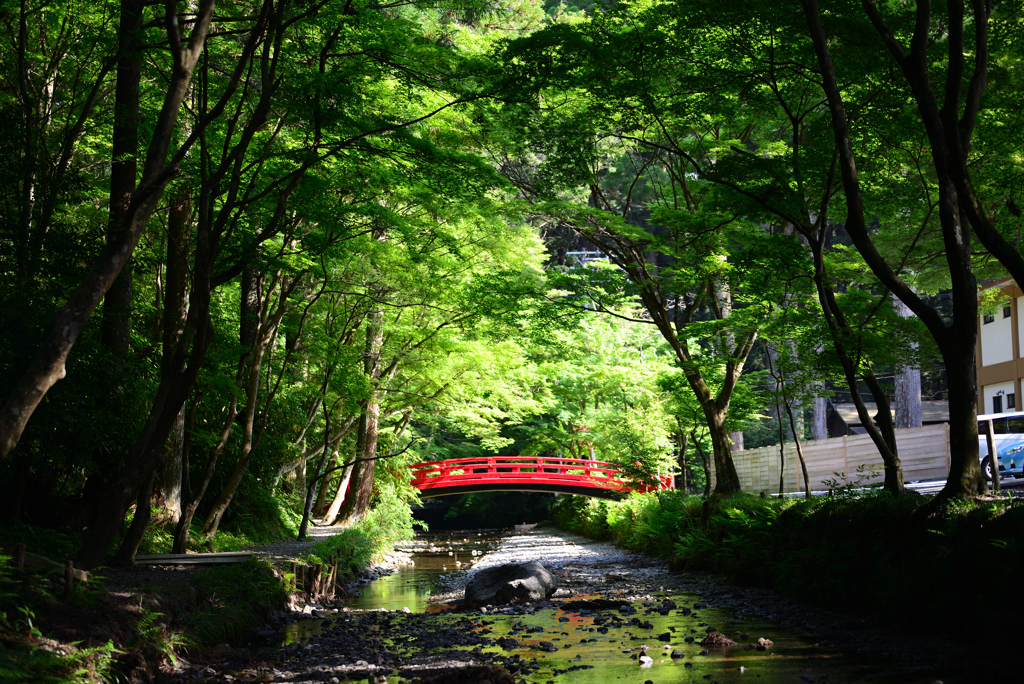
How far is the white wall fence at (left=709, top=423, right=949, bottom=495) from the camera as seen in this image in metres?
17.0

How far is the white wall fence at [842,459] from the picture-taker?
17.0 metres

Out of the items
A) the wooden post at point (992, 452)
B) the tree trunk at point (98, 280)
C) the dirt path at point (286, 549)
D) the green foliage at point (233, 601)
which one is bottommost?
the dirt path at point (286, 549)

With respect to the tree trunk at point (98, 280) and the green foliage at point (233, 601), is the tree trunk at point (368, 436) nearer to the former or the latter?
the green foliage at point (233, 601)

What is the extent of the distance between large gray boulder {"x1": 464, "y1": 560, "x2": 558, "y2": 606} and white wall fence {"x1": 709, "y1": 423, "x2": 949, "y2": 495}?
7.14 meters

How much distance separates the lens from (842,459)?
731 inches

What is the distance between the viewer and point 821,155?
340 inches

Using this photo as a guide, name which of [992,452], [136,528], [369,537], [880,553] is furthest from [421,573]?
[992,452]

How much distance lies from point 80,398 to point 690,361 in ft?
28.0

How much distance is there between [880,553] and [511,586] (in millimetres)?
4329

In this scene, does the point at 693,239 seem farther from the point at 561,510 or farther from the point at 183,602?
the point at 561,510

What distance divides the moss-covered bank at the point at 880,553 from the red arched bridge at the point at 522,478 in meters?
8.14

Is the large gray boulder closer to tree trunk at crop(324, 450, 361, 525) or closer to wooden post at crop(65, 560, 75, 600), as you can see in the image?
wooden post at crop(65, 560, 75, 600)

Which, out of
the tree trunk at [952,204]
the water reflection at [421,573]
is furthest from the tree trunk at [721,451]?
the tree trunk at [952,204]

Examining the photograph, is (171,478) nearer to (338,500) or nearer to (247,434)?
(247,434)
